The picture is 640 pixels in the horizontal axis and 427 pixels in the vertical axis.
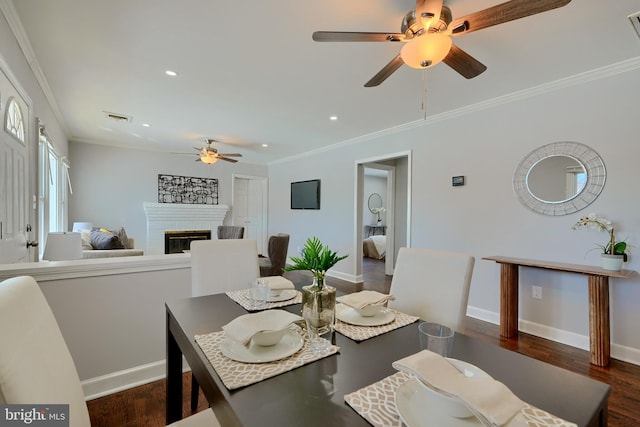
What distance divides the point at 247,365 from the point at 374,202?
8.54 metres

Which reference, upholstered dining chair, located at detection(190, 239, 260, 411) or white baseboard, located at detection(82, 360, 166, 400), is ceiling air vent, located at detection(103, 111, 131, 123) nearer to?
upholstered dining chair, located at detection(190, 239, 260, 411)

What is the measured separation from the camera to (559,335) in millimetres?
2670

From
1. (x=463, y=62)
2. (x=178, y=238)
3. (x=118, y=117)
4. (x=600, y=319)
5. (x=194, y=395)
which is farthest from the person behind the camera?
(x=178, y=238)

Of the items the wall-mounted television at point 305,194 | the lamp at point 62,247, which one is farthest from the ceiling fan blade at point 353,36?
the wall-mounted television at point 305,194

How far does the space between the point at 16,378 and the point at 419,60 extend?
6.27 feet

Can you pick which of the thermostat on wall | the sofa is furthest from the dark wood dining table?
the thermostat on wall

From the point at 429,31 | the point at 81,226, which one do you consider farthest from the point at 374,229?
the point at 429,31

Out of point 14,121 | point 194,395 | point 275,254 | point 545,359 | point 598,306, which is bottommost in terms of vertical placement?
point 545,359

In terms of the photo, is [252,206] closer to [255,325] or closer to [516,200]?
[516,200]

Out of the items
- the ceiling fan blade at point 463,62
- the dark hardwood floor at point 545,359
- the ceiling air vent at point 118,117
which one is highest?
the ceiling air vent at point 118,117

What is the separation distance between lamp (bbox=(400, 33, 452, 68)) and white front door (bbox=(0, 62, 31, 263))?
2.49 meters

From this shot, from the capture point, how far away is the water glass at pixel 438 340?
0.85 meters

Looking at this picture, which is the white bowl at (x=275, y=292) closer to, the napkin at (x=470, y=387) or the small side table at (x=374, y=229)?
the napkin at (x=470, y=387)

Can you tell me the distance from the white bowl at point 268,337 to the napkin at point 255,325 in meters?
0.01
